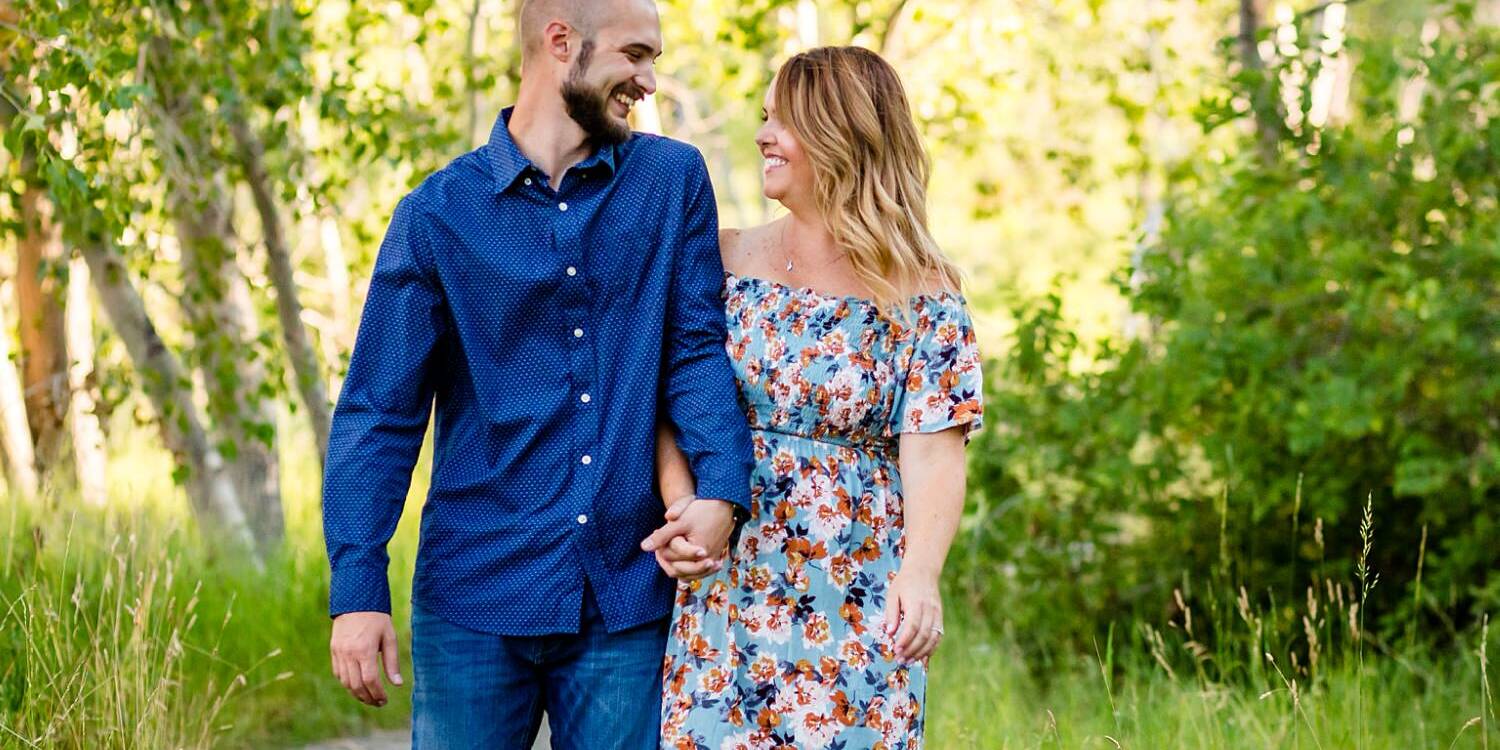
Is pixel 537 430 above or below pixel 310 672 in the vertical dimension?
above

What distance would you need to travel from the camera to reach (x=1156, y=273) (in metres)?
6.44

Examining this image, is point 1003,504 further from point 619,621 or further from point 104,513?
point 619,621

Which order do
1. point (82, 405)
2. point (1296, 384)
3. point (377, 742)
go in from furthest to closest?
1. point (82, 405)
2. point (1296, 384)
3. point (377, 742)

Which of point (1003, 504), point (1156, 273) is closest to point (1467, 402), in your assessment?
point (1156, 273)

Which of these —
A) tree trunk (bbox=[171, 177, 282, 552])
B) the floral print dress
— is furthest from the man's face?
tree trunk (bbox=[171, 177, 282, 552])

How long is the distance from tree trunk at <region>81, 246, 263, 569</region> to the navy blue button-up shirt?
2888 mm

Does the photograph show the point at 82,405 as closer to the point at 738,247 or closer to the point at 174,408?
the point at 174,408

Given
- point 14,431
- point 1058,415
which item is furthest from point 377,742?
point 14,431

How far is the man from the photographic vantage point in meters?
2.56

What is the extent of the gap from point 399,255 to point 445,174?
0.17 metres

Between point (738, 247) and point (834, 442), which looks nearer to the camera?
point (834, 442)

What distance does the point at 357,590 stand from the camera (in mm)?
2531

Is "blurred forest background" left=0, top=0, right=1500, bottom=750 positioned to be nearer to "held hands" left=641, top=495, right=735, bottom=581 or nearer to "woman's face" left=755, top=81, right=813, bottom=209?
"woman's face" left=755, top=81, right=813, bottom=209

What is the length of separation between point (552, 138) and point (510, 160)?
0.09 meters
